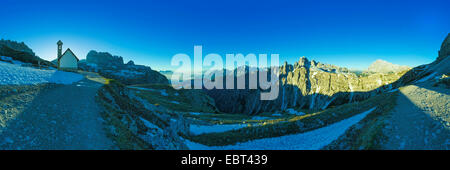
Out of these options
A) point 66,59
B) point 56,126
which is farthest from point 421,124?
point 66,59

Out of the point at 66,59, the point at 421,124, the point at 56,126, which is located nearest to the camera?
the point at 56,126

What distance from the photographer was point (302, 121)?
39.6m

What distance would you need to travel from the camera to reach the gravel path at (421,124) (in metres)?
16.0

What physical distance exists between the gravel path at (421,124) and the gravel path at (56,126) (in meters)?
25.5

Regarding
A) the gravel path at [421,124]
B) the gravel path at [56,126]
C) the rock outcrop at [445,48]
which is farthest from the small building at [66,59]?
the rock outcrop at [445,48]

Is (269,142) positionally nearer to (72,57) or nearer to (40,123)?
(40,123)

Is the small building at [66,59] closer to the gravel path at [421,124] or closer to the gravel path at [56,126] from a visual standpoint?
the gravel path at [56,126]

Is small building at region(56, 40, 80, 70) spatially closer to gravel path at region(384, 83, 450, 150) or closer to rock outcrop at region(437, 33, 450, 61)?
gravel path at region(384, 83, 450, 150)

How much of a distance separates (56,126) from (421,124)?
3422 cm

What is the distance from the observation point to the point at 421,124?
1877 centimetres

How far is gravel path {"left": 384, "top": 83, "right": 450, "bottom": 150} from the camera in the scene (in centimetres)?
1598

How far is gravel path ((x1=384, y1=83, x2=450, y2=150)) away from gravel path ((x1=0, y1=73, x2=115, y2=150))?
2554cm

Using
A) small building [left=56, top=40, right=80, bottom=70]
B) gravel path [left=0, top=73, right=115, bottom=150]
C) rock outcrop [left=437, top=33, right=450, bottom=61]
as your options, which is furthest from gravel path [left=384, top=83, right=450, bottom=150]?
rock outcrop [left=437, top=33, right=450, bottom=61]

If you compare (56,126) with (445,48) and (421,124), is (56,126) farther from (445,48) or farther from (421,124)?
(445,48)
